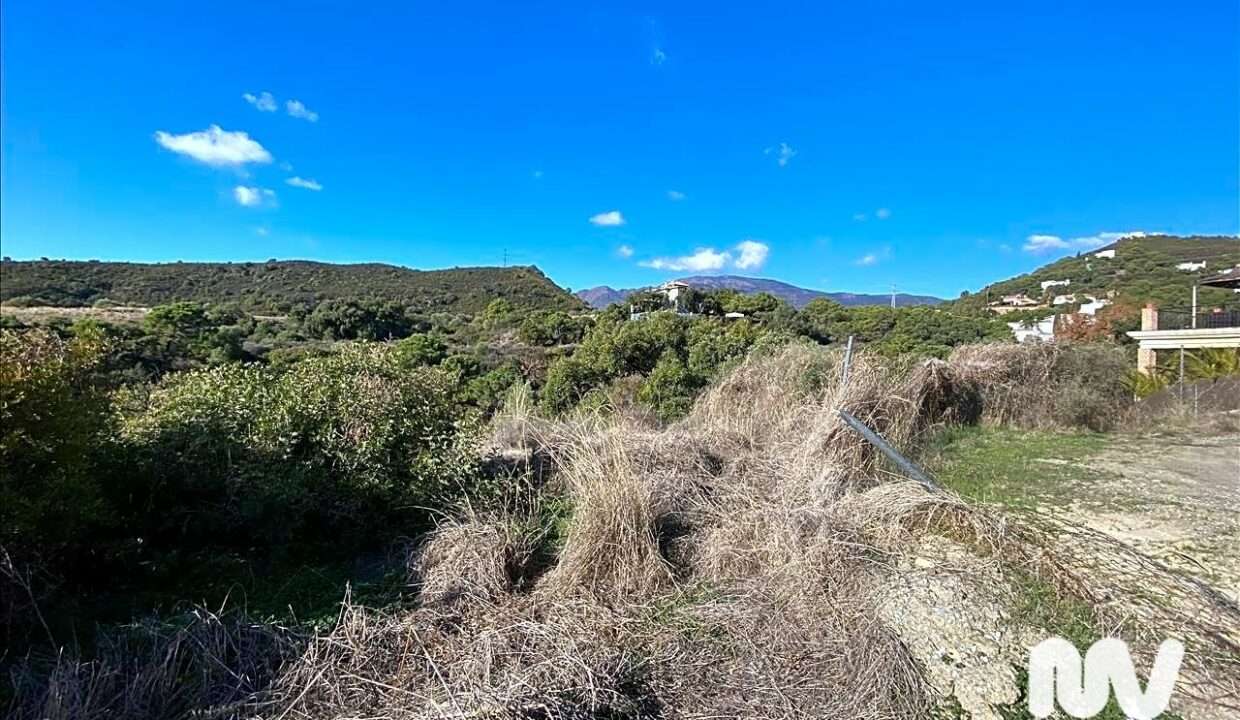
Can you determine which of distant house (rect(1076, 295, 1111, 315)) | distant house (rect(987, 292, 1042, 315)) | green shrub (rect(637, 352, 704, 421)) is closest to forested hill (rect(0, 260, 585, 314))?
distant house (rect(987, 292, 1042, 315))

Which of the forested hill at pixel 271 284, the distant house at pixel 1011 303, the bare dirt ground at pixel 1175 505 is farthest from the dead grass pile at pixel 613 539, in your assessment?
the forested hill at pixel 271 284

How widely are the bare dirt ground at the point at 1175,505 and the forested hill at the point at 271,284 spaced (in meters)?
35.5

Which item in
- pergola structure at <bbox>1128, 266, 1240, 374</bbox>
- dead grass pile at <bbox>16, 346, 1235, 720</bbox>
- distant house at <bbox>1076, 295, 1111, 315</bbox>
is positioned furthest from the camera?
Answer: distant house at <bbox>1076, 295, 1111, 315</bbox>

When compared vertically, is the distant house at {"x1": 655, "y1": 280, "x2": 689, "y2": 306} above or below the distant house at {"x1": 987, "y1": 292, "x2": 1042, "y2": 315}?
above

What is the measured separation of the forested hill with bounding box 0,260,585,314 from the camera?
1394 inches

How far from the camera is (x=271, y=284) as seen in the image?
43.6 meters

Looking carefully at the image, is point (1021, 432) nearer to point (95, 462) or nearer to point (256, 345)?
point (95, 462)

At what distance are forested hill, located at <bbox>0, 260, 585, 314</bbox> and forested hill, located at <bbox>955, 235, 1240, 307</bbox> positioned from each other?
28.9 metres

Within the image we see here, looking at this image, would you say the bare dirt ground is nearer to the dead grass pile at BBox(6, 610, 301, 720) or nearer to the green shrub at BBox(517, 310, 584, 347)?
the dead grass pile at BBox(6, 610, 301, 720)

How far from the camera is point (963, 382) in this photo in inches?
334

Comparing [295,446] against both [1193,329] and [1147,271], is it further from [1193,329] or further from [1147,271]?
[1147,271]

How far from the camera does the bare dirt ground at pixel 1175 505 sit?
11.6 feet

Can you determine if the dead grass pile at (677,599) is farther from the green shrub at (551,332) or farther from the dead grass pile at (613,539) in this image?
the green shrub at (551,332)

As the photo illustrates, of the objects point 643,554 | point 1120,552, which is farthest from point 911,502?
point 643,554
